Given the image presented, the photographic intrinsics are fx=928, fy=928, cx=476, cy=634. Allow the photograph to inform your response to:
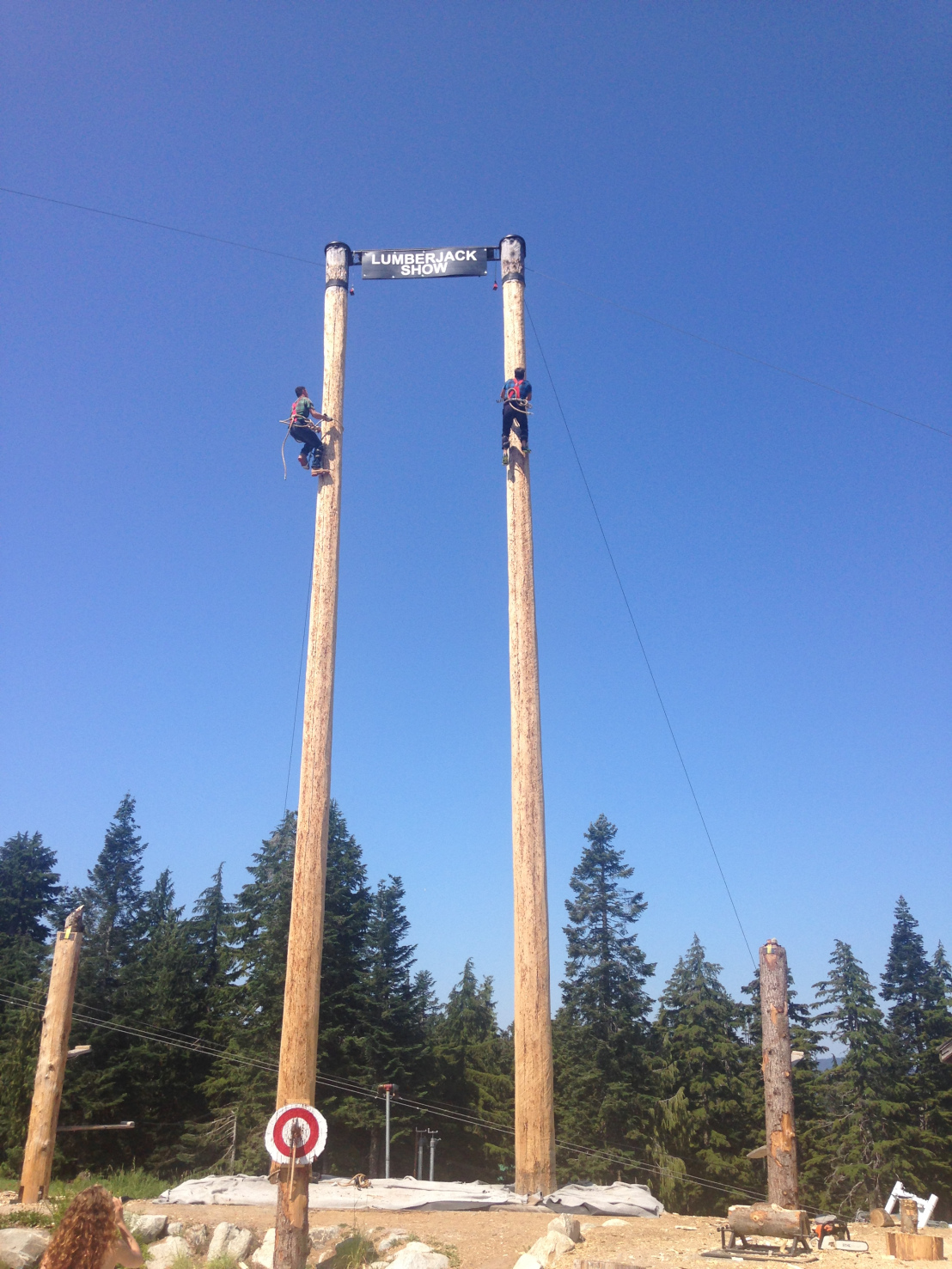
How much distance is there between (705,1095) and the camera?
36.6m

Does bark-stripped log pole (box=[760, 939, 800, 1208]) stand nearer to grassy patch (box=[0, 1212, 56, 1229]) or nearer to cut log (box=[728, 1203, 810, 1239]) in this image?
cut log (box=[728, 1203, 810, 1239])

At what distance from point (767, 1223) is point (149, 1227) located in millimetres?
5948

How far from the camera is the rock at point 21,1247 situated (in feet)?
29.4

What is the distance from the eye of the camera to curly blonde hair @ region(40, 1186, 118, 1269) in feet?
12.8

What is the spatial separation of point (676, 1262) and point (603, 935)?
108 ft

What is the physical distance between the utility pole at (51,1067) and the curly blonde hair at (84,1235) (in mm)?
9770

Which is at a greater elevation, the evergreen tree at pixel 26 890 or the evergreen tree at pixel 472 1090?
the evergreen tree at pixel 26 890

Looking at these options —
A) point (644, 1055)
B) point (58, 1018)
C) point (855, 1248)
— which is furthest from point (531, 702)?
point (644, 1055)

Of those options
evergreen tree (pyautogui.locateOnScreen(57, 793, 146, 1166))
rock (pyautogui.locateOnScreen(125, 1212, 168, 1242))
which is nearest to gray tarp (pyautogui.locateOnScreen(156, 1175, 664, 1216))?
rock (pyautogui.locateOnScreen(125, 1212, 168, 1242))

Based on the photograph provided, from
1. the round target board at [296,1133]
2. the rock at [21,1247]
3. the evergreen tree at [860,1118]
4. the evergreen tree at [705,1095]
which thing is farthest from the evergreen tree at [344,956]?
the round target board at [296,1133]

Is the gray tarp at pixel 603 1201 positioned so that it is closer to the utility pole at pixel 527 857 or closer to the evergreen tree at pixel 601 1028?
the utility pole at pixel 527 857

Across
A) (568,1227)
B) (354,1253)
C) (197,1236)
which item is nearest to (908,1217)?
(568,1227)

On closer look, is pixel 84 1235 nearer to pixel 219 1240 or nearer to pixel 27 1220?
pixel 219 1240

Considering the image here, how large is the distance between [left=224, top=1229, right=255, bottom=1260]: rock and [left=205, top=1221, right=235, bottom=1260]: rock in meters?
0.03
